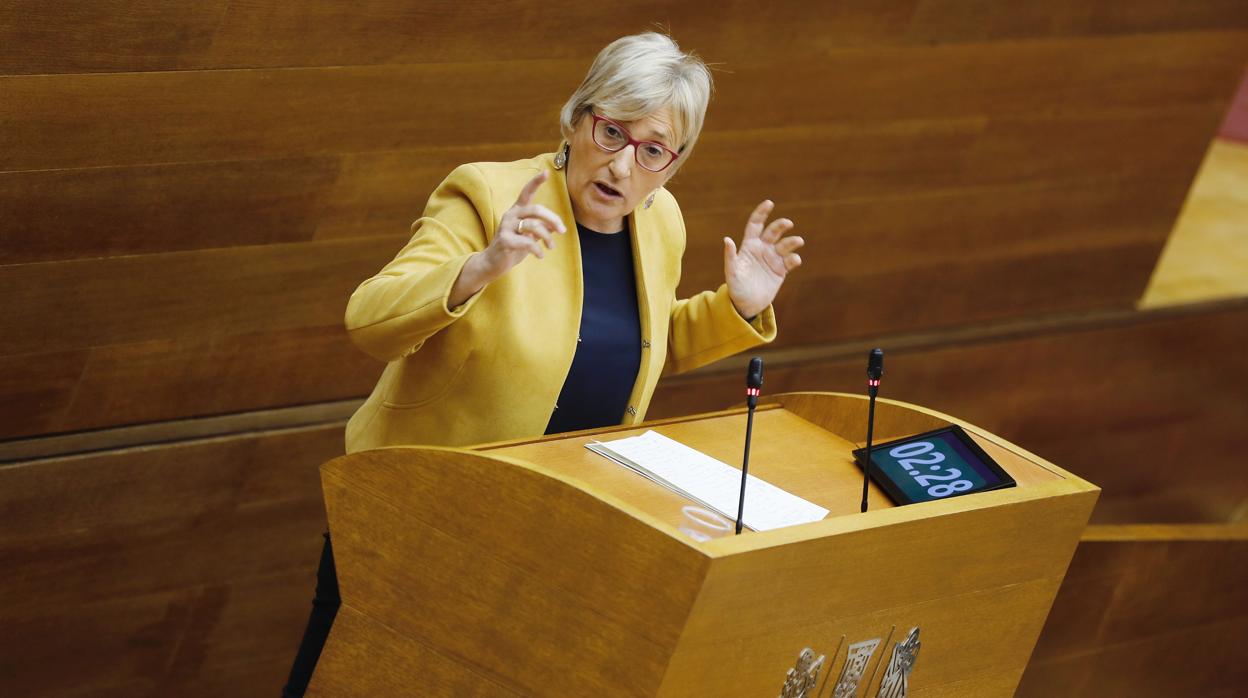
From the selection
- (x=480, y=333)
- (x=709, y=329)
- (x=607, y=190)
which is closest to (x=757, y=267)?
(x=709, y=329)

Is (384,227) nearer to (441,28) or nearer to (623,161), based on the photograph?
(441,28)

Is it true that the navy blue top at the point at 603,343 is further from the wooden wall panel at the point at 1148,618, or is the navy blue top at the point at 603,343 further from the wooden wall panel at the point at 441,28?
the wooden wall panel at the point at 1148,618

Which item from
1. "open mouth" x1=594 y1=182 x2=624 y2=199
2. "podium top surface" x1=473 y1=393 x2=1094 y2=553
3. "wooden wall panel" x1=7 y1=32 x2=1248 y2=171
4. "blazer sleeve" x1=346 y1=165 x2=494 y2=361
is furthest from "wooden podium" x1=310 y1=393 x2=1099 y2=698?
"wooden wall panel" x1=7 y1=32 x2=1248 y2=171

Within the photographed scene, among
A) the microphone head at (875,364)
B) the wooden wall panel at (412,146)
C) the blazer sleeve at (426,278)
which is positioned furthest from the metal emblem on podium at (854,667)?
the wooden wall panel at (412,146)

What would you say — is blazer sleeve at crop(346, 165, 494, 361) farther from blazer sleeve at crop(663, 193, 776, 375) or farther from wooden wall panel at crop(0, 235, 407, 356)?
wooden wall panel at crop(0, 235, 407, 356)

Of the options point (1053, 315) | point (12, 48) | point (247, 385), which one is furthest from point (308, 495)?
point (1053, 315)

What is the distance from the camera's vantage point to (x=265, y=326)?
2008mm

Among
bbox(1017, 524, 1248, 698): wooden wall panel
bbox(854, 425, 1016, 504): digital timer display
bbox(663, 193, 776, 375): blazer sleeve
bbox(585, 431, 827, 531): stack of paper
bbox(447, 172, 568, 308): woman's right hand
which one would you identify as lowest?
bbox(585, 431, 827, 531): stack of paper

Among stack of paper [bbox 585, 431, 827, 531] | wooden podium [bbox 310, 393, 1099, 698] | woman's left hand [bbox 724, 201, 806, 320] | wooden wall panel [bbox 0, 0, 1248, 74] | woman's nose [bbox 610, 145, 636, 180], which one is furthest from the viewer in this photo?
wooden wall panel [bbox 0, 0, 1248, 74]

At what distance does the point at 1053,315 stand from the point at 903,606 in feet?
6.39

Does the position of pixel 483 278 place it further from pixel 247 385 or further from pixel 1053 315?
pixel 1053 315

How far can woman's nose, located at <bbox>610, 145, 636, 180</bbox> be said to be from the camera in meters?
1.34

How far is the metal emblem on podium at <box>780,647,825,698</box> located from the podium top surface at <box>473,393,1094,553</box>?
0.12m

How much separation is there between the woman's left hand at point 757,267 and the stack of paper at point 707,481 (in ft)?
0.63
